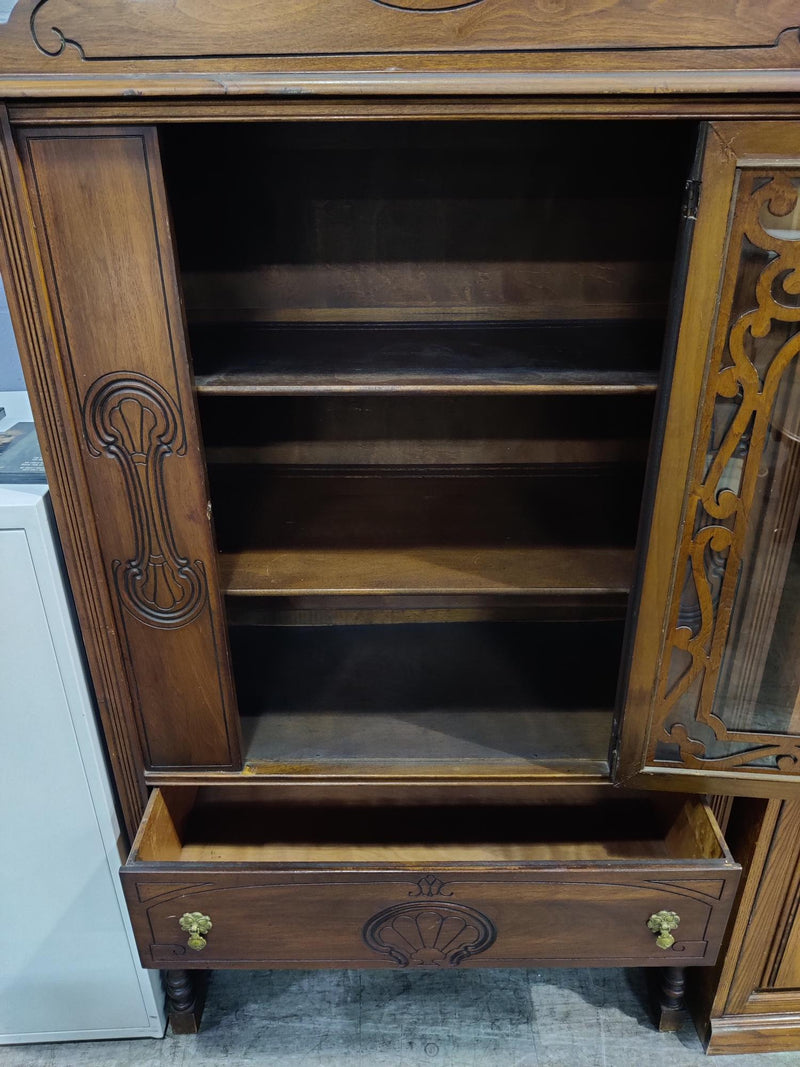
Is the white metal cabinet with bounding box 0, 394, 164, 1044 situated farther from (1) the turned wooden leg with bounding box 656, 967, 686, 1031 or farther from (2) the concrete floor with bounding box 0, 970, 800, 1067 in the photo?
(1) the turned wooden leg with bounding box 656, 967, 686, 1031

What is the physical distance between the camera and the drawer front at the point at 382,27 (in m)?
0.60

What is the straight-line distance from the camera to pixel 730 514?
2.47ft

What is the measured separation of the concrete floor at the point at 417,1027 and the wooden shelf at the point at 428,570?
706 mm

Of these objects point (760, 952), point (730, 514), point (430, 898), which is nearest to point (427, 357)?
point (730, 514)

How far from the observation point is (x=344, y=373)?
79 centimetres

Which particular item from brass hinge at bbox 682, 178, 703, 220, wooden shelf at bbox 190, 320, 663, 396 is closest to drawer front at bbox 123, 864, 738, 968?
wooden shelf at bbox 190, 320, 663, 396

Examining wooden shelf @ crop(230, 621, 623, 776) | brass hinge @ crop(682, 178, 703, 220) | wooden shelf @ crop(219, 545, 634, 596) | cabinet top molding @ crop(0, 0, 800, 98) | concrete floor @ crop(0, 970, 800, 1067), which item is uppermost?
cabinet top molding @ crop(0, 0, 800, 98)

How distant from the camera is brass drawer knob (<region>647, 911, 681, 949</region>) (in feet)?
2.95

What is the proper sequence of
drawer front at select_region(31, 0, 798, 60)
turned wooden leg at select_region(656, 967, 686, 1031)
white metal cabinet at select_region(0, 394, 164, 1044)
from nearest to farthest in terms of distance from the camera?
drawer front at select_region(31, 0, 798, 60) → white metal cabinet at select_region(0, 394, 164, 1044) → turned wooden leg at select_region(656, 967, 686, 1031)

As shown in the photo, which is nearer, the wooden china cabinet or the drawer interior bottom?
the wooden china cabinet

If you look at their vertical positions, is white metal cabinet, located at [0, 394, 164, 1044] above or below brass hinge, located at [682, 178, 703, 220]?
below

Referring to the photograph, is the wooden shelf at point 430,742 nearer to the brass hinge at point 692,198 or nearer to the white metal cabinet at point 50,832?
the white metal cabinet at point 50,832

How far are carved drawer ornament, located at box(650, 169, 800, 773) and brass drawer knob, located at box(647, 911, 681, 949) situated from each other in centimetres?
19

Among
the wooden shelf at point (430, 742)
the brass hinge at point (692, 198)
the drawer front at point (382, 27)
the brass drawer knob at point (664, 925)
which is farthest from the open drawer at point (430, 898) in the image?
the drawer front at point (382, 27)
